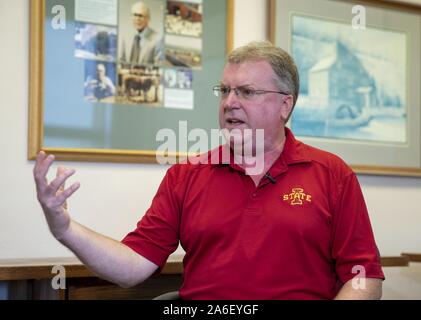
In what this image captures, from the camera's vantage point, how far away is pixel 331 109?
2.26m

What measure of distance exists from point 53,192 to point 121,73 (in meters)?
0.85

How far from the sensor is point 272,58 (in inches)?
58.6

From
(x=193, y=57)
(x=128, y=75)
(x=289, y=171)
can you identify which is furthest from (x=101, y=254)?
(x=193, y=57)

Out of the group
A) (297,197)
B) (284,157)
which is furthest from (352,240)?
(284,157)

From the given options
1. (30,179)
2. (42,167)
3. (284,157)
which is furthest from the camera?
(30,179)

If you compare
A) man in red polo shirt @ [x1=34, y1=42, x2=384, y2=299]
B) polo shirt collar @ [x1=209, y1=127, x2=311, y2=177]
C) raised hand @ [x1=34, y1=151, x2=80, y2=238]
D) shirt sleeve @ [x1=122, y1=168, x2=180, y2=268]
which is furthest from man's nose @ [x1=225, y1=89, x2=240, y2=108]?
raised hand @ [x1=34, y1=151, x2=80, y2=238]

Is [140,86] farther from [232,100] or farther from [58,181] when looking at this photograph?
→ [58,181]

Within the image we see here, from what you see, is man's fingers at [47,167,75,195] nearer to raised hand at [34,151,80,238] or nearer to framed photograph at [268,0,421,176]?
raised hand at [34,151,80,238]

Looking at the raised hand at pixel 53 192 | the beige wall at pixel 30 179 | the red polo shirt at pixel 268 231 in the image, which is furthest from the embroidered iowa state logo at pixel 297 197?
the beige wall at pixel 30 179

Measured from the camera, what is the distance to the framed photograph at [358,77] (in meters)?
2.21

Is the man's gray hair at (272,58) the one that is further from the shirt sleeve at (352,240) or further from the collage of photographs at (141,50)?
the collage of photographs at (141,50)

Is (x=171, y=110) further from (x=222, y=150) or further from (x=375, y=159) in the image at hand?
(x=375, y=159)

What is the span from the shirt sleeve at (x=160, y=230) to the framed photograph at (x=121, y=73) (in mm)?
451

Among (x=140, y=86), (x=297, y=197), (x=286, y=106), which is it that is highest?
(x=140, y=86)
